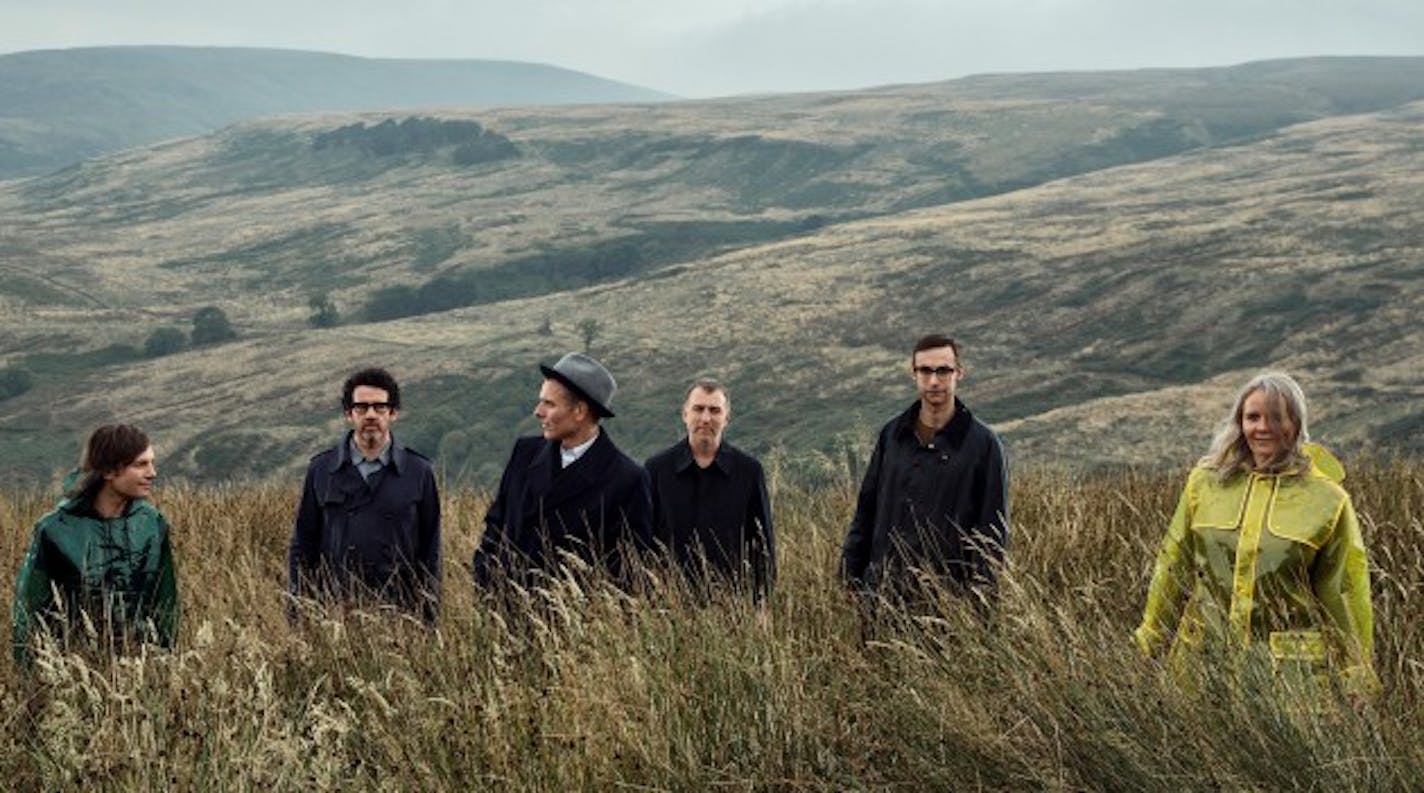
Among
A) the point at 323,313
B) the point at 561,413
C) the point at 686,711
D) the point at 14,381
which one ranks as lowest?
the point at 14,381

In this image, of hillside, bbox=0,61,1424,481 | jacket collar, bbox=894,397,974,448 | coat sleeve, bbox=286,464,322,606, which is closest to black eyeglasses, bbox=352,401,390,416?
coat sleeve, bbox=286,464,322,606

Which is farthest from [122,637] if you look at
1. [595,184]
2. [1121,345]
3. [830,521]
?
[595,184]

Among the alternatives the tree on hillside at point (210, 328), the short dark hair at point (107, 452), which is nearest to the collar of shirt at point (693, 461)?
the short dark hair at point (107, 452)

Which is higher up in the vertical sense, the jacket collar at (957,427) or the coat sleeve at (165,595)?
the jacket collar at (957,427)

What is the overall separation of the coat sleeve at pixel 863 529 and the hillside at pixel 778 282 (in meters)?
5.91

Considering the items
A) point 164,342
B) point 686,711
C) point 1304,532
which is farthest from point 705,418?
point 164,342

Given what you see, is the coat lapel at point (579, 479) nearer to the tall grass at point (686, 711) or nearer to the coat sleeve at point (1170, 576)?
the tall grass at point (686, 711)

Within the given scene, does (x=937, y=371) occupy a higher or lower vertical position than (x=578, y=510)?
higher

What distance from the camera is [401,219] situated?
127375 millimetres

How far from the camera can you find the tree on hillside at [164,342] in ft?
263

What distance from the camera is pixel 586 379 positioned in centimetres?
484

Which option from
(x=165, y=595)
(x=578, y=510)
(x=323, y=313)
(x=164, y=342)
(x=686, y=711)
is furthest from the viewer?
(x=323, y=313)

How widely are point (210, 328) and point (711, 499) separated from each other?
268 feet

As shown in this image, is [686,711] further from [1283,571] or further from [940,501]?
[940,501]
